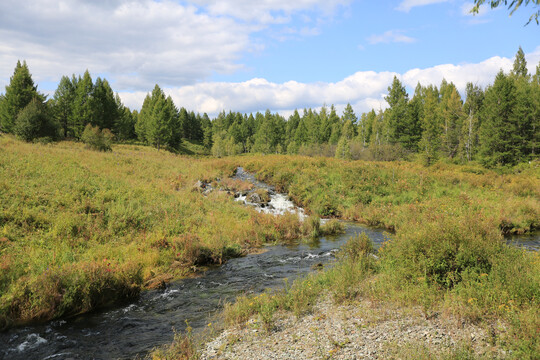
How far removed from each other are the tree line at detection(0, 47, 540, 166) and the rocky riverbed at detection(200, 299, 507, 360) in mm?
32153

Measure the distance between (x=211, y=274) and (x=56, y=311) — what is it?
4850 mm

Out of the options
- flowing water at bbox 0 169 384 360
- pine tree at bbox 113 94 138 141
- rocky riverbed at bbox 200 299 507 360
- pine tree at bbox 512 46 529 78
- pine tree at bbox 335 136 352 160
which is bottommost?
flowing water at bbox 0 169 384 360

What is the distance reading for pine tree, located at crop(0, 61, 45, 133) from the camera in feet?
135

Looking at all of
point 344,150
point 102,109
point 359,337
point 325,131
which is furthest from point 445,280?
point 325,131

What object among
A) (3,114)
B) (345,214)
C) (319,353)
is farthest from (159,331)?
(3,114)

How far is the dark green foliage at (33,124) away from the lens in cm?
3023

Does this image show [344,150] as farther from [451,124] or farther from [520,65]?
[520,65]

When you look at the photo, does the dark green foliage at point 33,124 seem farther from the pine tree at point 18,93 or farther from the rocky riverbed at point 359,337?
the rocky riverbed at point 359,337

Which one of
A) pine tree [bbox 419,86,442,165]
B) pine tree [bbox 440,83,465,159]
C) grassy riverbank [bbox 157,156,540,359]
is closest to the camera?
grassy riverbank [bbox 157,156,540,359]

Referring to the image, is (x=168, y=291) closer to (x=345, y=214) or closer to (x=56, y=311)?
(x=56, y=311)

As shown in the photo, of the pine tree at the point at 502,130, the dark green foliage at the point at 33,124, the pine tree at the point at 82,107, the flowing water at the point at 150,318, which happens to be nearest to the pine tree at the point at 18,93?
the pine tree at the point at 82,107

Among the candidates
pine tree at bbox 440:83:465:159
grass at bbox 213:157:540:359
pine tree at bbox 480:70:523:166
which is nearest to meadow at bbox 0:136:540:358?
grass at bbox 213:157:540:359

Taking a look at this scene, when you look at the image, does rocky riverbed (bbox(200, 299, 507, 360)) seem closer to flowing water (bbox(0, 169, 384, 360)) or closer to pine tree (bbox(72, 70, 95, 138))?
flowing water (bbox(0, 169, 384, 360))

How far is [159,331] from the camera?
719cm
